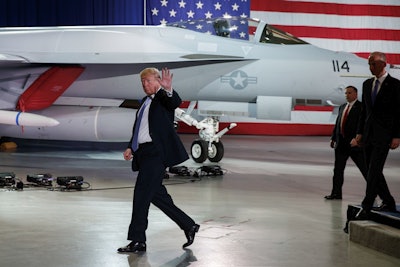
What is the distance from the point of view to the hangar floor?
5.43 m

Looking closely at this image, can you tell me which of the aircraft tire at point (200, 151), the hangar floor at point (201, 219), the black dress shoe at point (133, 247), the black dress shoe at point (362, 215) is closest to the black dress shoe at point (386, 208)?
the black dress shoe at point (362, 215)

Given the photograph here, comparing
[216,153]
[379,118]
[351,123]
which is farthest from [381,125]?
[216,153]

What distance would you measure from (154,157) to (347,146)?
3.45 metres

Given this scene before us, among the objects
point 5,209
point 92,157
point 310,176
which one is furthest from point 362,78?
point 5,209

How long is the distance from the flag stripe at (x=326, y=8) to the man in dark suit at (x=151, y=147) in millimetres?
14022

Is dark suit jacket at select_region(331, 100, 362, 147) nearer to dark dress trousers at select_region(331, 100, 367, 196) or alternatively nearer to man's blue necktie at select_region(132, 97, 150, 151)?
dark dress trousers at select_region(331, 100, 367, 196)

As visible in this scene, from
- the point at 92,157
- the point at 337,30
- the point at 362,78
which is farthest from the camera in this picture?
the point at 337,30

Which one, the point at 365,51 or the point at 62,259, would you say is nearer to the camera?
the point at 62,259

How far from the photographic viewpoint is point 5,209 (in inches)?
285

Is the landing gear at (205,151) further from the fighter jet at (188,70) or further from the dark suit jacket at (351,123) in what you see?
the dark suit jacket at (351,123)

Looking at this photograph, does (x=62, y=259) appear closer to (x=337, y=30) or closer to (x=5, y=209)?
(x=5, y=209)

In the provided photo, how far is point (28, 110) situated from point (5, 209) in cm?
481

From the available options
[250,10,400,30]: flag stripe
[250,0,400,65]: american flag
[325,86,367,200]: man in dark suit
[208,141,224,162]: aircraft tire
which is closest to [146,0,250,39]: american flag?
[250,10,400,30]: flag stripe

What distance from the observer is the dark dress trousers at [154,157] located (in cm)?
554
